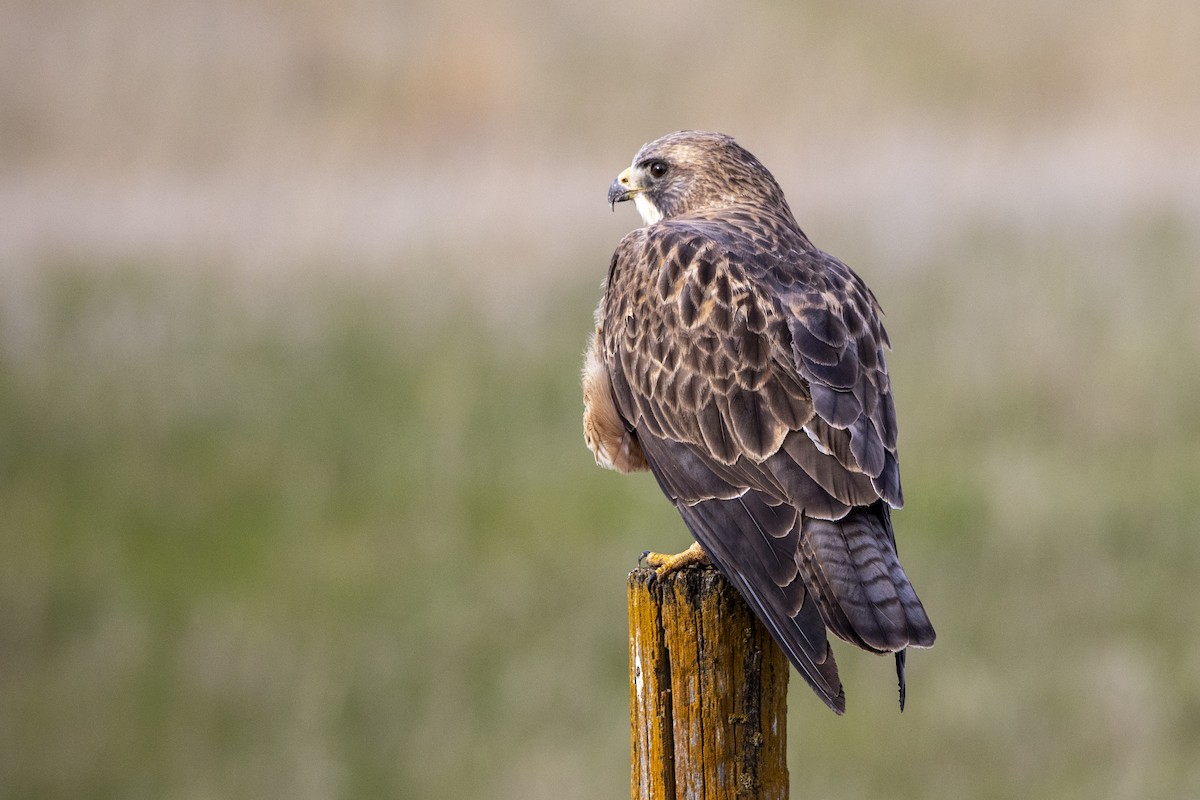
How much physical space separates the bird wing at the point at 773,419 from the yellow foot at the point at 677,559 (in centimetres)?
7

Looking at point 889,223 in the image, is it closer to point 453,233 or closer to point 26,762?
point 453,233

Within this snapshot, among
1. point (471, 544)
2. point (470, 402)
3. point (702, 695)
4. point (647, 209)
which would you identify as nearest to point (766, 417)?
point (702, 695)

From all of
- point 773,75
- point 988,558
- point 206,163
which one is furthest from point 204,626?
point 773,75

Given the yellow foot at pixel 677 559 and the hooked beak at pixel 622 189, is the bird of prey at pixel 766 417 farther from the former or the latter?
the hooked beak at pixel 622 189

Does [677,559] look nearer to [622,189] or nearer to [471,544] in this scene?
[622,189]

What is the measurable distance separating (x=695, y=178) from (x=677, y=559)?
185 cm

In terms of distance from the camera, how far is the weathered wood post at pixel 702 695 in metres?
3.17

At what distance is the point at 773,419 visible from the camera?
3.73m

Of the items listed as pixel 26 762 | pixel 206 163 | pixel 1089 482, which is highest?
pixel 206 163

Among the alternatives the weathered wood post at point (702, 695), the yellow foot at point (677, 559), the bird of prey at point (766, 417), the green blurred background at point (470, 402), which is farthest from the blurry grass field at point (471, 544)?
the weathered wood post at point (702, 695)

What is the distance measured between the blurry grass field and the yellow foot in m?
3.30

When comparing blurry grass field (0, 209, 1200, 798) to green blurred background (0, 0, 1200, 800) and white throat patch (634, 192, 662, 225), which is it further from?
white throat patch (634, 192, 662, 225)

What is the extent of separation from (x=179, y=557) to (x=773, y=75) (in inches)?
380

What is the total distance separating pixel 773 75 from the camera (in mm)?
15977
